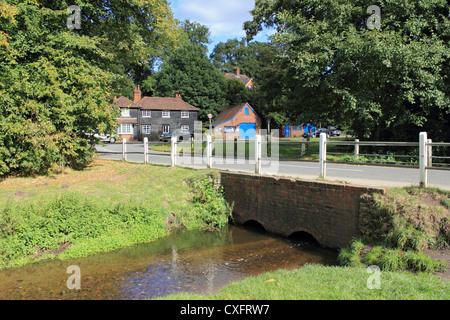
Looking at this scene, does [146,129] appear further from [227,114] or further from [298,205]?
[298,205]

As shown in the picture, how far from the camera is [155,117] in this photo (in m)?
53.8

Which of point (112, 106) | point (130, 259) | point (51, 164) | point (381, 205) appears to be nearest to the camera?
point (381, 205)

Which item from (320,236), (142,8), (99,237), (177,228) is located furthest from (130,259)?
(142,8)

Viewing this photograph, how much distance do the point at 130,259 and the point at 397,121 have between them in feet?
51.2

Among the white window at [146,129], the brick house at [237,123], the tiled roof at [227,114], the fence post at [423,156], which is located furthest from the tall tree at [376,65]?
the white window at [146,129]

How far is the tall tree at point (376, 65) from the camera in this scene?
17.2 metres

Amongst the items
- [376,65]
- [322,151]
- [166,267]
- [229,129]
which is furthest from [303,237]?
[229,129]

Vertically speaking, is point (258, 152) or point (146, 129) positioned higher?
point (146, 129)

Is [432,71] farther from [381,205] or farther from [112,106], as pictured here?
[112,106]

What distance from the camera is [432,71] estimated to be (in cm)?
1766

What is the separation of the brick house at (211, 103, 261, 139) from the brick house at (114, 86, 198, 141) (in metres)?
4.59

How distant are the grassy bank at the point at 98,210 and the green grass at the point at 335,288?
15.3ft

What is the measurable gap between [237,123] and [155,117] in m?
12.6

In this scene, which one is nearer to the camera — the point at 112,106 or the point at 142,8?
the point at 112,106
